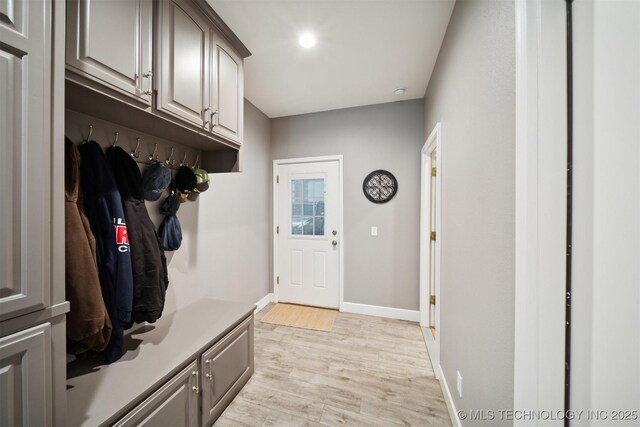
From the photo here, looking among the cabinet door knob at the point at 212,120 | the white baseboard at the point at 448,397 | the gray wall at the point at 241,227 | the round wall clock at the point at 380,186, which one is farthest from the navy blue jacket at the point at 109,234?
the round wall clock at the point at 380,186

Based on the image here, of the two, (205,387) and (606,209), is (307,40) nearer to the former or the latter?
(606,209)

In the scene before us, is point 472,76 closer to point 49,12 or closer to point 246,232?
point 49,12

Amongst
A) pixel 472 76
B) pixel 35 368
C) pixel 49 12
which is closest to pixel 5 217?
pixel 35 368

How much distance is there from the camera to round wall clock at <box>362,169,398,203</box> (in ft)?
9.46

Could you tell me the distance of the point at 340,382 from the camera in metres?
1.84

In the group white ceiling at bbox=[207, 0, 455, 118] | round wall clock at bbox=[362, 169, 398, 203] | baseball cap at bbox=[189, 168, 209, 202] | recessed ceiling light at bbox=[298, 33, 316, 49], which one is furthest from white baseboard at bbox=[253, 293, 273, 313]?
recessed ceiling light at bbox=[298, 33, 316, 49]

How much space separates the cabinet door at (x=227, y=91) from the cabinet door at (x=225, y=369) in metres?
1.39

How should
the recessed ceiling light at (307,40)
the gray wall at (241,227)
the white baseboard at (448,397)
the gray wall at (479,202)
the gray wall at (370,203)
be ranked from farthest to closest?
the gray wall at (370,203)
the gray wall at (241,227)
the recessed ceiling light at (307,40)
the white baseboard at (448,397)
the gray wall at (479,202)

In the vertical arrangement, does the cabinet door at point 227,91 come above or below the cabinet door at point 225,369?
above

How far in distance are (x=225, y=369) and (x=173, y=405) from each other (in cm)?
40

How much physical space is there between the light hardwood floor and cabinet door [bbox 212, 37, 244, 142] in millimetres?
1873

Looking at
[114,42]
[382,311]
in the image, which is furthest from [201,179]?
[382,311]

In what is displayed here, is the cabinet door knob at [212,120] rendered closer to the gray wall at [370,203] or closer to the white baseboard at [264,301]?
the gray wall at [370,203]

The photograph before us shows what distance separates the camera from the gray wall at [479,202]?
34.4 inches
